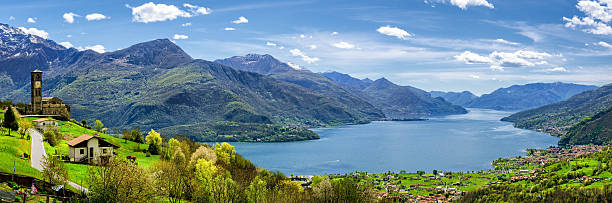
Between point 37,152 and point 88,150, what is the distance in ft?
14.2

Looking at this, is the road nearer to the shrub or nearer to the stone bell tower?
the shrub

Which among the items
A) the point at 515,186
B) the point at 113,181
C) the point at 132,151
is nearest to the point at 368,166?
the point at 515,186

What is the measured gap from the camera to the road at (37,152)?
31256mm

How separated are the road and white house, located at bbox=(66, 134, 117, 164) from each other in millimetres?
2468

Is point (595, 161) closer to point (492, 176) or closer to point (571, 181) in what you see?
point (571, 181)

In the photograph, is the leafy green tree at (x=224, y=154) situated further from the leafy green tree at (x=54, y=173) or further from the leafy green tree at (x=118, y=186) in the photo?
the leafy green tree at (x=118, y=186)

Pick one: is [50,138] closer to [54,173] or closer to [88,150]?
[88,150]

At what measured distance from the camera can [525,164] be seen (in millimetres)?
155375

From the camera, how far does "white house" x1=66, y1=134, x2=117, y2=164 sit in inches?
1615

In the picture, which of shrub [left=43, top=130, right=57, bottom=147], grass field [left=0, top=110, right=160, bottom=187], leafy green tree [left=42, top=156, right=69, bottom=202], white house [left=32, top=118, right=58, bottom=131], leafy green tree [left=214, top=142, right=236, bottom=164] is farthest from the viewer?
leafy green tree [left=214, top=142, right=236, bottom=164]

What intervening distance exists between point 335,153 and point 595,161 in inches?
3704

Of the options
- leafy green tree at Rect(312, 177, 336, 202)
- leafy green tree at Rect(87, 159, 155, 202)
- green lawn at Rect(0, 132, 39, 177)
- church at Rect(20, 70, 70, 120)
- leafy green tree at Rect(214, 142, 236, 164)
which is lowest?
leafy green tree at Rect(312, 177, 336, 202)

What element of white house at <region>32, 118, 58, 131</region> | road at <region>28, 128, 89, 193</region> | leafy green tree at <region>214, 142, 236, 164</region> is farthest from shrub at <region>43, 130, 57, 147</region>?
leafy green tree at <region>214, 142, 236, 164</region>

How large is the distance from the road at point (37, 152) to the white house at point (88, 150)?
247 cm
